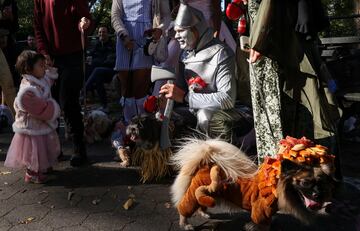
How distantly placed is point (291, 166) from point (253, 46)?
89 cm

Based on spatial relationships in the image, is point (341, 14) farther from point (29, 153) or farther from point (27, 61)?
point (29, 153)

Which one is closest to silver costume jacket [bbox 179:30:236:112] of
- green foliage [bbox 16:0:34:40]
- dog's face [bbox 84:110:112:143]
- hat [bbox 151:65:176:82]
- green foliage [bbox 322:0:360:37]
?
hat [bbox 151:65:176:82]

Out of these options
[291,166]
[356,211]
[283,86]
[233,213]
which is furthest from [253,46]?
[356,211]

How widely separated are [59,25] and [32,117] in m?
1.01

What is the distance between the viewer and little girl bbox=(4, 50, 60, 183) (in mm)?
4062

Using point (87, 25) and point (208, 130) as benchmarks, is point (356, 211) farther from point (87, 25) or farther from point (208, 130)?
point (87, 25)

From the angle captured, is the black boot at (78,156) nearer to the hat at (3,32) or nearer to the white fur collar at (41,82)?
the white fur collar at (41,82)

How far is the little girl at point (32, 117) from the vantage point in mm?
4062

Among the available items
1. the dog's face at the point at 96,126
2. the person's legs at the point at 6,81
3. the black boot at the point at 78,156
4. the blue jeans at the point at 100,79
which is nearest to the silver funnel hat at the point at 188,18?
the black boot at the point at 78,156

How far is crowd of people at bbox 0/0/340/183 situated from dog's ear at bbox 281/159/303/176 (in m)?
0.73

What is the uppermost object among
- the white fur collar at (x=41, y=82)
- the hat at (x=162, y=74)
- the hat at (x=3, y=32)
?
the hat at (x=3, y=32)

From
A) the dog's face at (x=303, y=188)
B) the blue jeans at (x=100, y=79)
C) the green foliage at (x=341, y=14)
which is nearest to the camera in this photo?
the dog's face at (x=303, y=188)

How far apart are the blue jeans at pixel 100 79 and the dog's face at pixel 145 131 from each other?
15.5 ft

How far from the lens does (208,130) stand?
389cm
